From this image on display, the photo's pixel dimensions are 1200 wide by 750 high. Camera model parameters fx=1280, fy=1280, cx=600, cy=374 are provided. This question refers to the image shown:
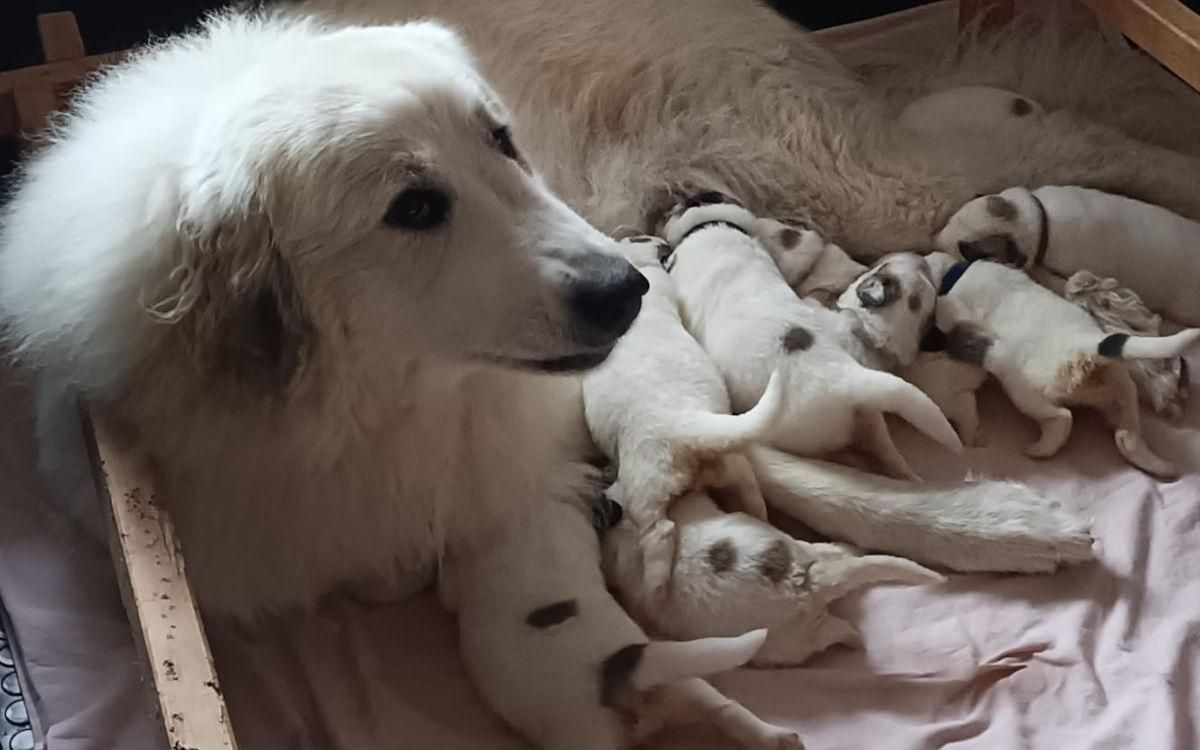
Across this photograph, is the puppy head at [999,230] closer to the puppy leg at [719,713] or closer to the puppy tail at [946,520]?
the puppy tail at [946,520]

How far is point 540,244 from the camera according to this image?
1434 mm

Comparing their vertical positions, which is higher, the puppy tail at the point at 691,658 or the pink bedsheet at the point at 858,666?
the puppy tail at the point at 691,658

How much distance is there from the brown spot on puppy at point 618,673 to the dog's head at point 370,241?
13.2 inches

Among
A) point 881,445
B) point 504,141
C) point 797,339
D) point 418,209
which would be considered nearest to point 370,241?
point 418,209

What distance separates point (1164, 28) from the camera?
1.89 metres

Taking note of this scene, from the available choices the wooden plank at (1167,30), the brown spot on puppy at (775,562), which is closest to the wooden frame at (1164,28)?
the wooden plank at (1167,30)

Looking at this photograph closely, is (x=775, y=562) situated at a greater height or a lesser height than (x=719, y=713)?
greater

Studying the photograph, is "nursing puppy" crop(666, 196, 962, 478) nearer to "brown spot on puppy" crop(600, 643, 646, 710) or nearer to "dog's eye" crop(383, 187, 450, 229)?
"brown spot on puppy" crop(600, 643, 646, 710)

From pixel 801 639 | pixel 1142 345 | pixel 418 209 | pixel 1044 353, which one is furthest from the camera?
pixel 1044 353

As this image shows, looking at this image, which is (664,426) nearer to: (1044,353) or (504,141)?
(504,141)

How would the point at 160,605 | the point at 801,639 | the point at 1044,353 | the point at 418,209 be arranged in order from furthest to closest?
the point at 1044,353 → the point at 801,639 → the point at 418,209 → the point at 160,605

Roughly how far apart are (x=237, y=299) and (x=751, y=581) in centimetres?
69

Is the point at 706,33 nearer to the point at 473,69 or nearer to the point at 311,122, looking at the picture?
the point at 473,69

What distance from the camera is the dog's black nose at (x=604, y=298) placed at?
1.41 meters
